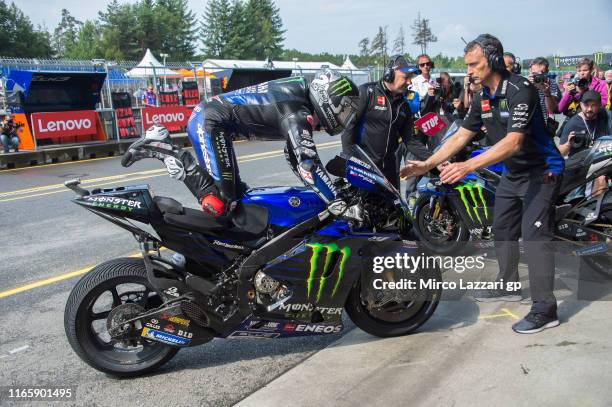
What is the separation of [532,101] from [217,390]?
2.74 m

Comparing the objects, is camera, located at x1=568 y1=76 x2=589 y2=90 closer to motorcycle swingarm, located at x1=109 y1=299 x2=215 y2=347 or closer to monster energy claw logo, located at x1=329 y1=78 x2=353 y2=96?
monster energy claw logo, located at x1=329 y1=78 x2=353 y2=96

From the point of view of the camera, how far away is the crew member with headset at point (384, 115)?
5039 millimetres

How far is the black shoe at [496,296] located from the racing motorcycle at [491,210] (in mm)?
667

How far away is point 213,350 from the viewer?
3795mm

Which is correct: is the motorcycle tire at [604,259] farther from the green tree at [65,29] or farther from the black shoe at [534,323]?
the green tree at [65,29]

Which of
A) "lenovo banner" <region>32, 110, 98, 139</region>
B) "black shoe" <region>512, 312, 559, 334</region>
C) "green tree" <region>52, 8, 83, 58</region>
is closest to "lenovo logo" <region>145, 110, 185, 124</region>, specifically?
"lenovo banner" <region>32, 110, 98, 139</region>

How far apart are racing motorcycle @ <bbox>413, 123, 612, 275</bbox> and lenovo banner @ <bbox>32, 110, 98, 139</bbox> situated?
13187 millimetres

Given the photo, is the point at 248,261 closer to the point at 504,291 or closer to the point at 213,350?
the point at 213,350

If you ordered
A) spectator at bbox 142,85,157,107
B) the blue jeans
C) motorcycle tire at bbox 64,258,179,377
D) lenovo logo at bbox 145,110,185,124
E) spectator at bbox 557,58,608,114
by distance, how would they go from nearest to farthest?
motorcycle tire at bbox 64,258,179,377 → spectator at bbox 557,58,608,114 → the blue jeans → lenovo logo at bbox 145,110,185,124 → spectator at bbox 142,85,157,107

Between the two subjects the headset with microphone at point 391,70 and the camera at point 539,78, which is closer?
the headset with microphone at point 391,70

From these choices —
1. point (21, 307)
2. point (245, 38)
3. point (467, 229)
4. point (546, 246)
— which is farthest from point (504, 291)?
point (245, 38)

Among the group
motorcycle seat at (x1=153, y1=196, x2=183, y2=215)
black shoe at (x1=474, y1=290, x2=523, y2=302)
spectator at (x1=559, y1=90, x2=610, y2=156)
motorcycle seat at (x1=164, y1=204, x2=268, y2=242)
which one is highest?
spectator at (x1=559, y1=90, x2=610, y2=156)

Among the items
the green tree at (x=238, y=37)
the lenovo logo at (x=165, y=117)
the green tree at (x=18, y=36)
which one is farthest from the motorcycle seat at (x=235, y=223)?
the green tree at (x=238, y=37)

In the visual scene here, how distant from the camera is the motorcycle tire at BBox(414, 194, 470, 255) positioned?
5.64 m
